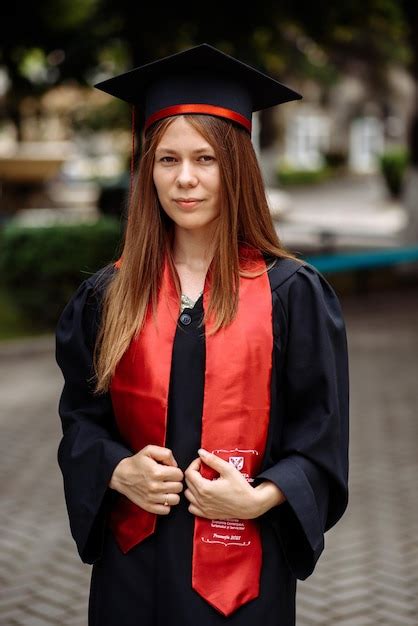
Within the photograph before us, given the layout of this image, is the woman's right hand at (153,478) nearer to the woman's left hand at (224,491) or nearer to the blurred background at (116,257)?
the woman's left hand at (224,491)

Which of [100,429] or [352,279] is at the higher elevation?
[100,429]

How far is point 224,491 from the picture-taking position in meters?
2.18

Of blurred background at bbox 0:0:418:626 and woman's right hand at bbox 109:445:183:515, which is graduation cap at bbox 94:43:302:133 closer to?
blurred background at bbox 0:0:418:626

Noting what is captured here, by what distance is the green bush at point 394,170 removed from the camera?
110ft

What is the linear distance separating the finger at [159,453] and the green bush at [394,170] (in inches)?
1257

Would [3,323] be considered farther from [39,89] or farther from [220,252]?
[220,252]

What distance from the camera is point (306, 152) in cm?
5269

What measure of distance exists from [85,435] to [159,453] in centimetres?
23

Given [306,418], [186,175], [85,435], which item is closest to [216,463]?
[306,418]

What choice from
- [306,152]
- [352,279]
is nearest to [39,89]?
[352,279]

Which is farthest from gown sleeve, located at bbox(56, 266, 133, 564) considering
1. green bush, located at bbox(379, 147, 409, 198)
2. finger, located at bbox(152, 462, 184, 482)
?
green bush, located at bbox(379, 147, 409, 198)

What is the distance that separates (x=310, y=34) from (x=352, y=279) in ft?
11.4

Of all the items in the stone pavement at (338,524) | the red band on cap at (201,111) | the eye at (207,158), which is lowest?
the stone pavement at (338,524)

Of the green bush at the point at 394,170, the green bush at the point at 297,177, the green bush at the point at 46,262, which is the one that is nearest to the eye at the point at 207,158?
the green bush at the point at 46,262
